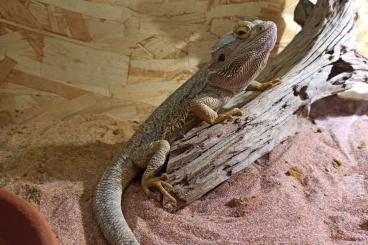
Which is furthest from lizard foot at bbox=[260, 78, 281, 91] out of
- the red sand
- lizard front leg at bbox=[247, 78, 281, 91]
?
the red sand

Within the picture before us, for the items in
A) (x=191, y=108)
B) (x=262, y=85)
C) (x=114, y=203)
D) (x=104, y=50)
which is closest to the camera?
(x=114, y=203)

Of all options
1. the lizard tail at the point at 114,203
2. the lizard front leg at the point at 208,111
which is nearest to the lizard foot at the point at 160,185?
the lizard tail at the point at 114,203

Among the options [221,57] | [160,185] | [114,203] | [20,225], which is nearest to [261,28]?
[221,57]

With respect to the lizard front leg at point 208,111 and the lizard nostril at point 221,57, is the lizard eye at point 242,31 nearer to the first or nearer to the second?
the lizard nostril at point 221,57

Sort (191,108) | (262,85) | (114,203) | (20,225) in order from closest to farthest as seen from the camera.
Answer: (20,225) < (114,203) < (191,108) < (262,85)

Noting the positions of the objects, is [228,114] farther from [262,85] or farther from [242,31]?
[242,31]

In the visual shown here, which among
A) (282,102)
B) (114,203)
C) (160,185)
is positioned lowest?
(114,203)

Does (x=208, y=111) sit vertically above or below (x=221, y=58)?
below
